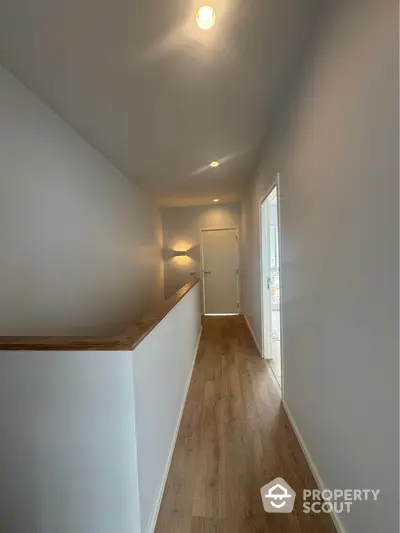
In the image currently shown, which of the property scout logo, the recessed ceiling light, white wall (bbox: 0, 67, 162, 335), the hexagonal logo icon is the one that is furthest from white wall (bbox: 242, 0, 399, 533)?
white wall (bbox: 0, 67, 162, 335)

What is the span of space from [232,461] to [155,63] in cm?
255

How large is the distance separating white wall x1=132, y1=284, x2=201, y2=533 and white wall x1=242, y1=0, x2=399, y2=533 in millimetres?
912

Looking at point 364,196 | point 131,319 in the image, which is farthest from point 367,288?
point 131,319

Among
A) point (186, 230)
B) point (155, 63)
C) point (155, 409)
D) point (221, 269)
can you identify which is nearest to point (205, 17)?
point (155, 63)

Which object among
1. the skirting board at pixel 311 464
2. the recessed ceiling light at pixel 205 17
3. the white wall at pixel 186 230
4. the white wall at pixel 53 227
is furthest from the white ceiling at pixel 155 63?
the white wall at pixel 186 230

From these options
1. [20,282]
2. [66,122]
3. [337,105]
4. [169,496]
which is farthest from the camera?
[66,122]

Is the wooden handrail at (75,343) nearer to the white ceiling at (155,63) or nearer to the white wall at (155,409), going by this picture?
the white wall at (155,409)

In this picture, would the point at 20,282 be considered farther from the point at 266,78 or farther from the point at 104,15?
the point at 266,78

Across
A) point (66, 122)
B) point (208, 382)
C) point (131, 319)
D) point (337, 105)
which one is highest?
point (66, 122)

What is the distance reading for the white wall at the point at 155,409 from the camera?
4.19ft

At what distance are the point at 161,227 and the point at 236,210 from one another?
176cm

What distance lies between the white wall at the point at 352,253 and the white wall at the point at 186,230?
4.55m

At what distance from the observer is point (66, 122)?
2.40 meters

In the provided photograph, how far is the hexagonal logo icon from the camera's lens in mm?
1523
